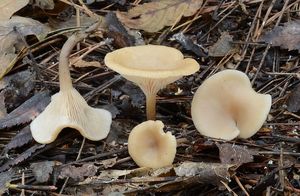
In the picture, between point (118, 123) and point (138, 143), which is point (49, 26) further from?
point (138, 143)

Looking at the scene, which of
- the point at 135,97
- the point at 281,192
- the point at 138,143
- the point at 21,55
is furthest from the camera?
the point at 21,55

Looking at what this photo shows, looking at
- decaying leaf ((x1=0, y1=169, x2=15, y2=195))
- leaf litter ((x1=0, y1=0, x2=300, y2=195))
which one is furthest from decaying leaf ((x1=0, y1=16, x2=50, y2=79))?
decaying leaf ((x1=0, y1=169, x2=15, y2=195))

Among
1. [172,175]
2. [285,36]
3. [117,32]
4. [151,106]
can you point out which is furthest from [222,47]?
[172,175]

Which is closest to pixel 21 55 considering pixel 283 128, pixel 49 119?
pixel 49 119

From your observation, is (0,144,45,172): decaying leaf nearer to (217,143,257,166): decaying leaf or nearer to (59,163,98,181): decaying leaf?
(59,163,98,181): decaying leaf

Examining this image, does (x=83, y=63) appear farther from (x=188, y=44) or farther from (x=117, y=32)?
(x=188, y=44)

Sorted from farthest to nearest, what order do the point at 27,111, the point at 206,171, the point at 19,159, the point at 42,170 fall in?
the point at 27,111 < the point at 19,159 < the point at 42,170 < the point at 206,171
